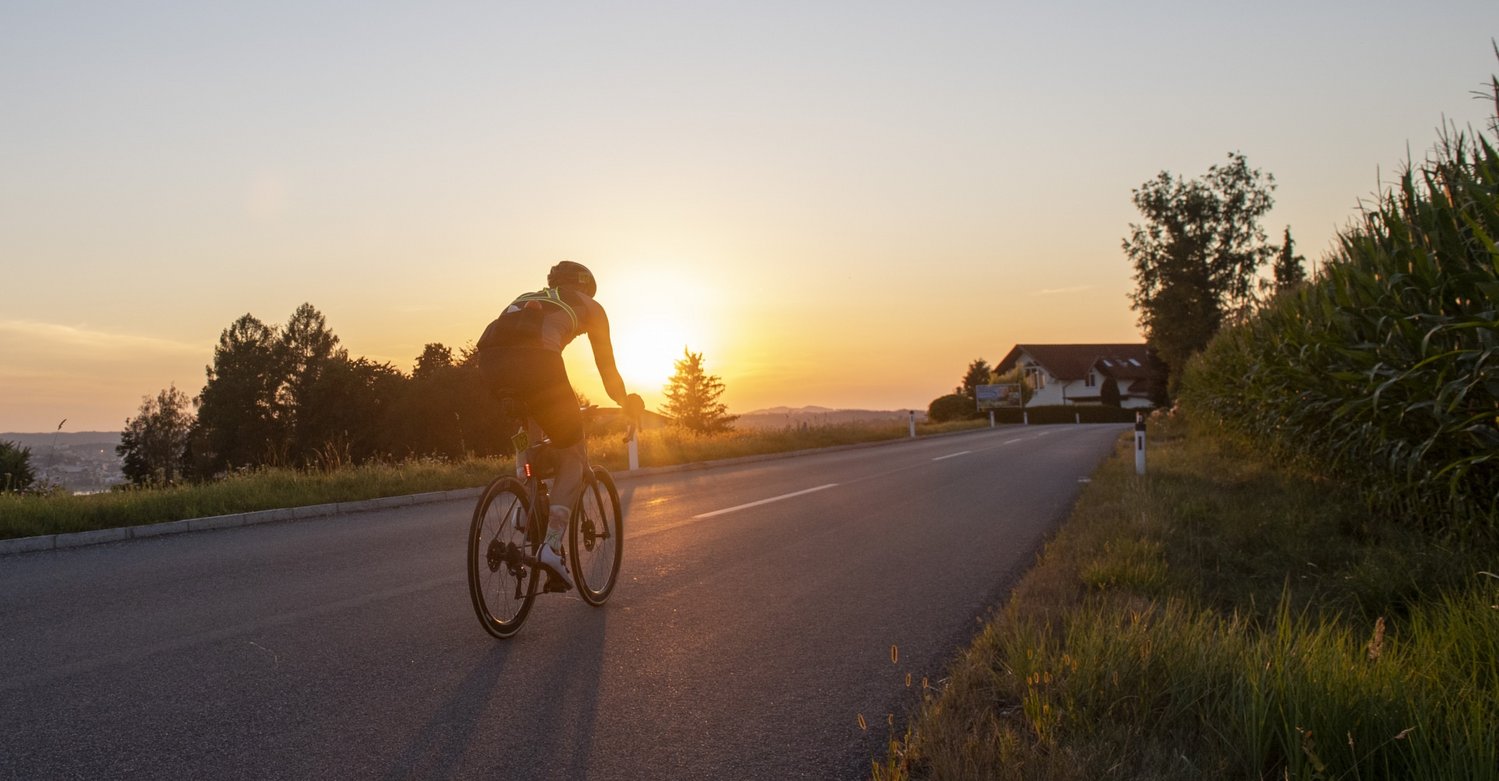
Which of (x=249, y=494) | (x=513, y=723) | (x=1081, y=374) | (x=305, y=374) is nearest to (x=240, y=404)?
(x=305, y=374)

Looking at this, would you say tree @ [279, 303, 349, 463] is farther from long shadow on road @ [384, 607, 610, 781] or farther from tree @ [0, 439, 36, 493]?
long shadow on road @ [384, 607, 610, 781]

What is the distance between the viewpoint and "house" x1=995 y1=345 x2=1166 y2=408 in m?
89.1

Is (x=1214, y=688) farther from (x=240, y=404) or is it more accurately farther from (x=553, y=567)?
(x=240, y=404)

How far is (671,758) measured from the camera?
10.7 ft

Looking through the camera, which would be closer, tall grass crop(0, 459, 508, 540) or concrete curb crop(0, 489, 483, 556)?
concrete curb crop(0, 489, 483, 556)

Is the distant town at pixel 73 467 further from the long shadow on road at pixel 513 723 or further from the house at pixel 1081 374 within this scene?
the house at pixel 1081 374

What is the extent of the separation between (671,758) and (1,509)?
9383 millimetres

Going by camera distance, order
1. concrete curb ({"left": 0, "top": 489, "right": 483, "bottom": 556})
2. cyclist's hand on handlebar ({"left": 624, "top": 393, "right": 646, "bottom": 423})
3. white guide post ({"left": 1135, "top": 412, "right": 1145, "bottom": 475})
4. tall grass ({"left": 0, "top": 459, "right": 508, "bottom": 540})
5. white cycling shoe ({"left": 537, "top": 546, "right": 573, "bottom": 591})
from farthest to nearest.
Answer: white guide post ({"left": 1135, "top": 412, "right": 1145, "bottom": 475}) → tall grass ({"left": 0, "top": 459, "right": 508, "bottom": 540}) → concrete curb ({"left": 0, "top": 489, "right": 483, "bottom": 556}) → cyclist's hand on handlebar ({"left": 624, "top": 393, "right": 646, "bottom": 423}) → white cycling shoe ({"left": 537, "top": 546, "right": 573, "bottom": 591})

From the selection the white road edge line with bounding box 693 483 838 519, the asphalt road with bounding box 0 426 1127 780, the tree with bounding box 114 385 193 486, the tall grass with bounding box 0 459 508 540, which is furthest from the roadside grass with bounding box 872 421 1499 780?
the tree with bounding box 114 385 193 486

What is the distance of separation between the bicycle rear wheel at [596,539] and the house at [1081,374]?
85914 millimetres

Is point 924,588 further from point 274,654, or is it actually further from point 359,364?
point 359,364

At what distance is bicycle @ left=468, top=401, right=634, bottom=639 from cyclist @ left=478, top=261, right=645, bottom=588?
8 cm

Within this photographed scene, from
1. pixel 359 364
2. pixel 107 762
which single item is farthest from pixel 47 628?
pixel 359 364

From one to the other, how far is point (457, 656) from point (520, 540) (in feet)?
2.23
